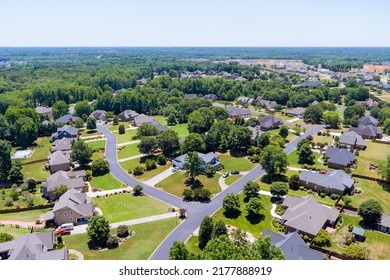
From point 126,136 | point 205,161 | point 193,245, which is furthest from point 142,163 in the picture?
point 193,245

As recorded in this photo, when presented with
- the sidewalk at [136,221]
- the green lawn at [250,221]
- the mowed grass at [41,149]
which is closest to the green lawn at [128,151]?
the mowed grass at [41,149]

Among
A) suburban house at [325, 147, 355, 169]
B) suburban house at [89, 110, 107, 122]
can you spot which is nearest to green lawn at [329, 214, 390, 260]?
suburban house at [325, 147, 355, 169]

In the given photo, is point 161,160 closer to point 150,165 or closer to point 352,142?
point 150,165

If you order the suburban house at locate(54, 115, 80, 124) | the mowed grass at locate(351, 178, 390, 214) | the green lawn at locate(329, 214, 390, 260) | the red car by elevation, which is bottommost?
the red car

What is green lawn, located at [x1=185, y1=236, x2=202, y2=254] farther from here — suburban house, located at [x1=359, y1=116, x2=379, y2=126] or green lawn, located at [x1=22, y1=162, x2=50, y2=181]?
suburban house, located at [x1=359, y1=116, x2=379, y2=126]

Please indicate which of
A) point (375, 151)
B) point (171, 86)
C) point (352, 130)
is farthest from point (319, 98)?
point (171, 86)

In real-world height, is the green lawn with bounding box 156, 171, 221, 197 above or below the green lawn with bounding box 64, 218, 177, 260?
above

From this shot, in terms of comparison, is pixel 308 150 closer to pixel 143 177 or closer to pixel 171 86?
pixel 143 177
